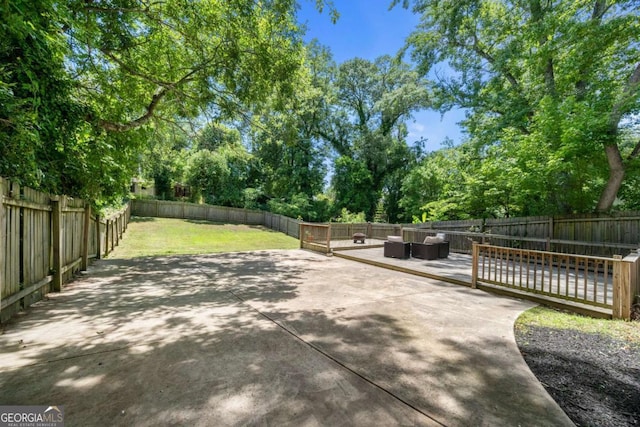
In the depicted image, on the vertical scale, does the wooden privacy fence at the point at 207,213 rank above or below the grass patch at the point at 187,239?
above

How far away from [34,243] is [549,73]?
1566 centimetres

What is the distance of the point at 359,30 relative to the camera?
1313 centimetres

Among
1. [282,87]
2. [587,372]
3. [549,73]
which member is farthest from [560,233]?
[282,87]

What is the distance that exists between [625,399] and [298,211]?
19.0 metres

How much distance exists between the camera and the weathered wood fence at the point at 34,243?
3.11 m

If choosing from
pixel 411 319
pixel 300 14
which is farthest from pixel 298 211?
pixel 411 319

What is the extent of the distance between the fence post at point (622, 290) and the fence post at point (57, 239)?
27.8 ft

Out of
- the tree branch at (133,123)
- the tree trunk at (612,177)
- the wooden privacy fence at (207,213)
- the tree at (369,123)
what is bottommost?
the wooden privacy fence at (207,213)

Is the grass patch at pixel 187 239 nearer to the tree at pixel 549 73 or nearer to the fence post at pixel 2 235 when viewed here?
the fence post at pixel 2 235

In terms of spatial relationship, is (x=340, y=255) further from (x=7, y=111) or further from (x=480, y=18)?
(x=480, y=18)

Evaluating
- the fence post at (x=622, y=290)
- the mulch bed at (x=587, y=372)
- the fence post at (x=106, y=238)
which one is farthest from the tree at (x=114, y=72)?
the fence post at (x=622, y=290)

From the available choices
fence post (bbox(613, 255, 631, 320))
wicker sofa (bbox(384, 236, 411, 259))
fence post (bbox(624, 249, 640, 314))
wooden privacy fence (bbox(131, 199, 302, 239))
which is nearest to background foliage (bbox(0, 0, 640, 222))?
wicker sofa (bbox(384, 236, 411, 259))

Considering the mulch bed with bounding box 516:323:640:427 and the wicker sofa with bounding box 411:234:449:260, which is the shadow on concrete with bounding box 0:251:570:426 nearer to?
the mulch bed with bounding box 516:323:640:427

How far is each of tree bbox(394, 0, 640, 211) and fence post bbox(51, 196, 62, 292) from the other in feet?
38.2
